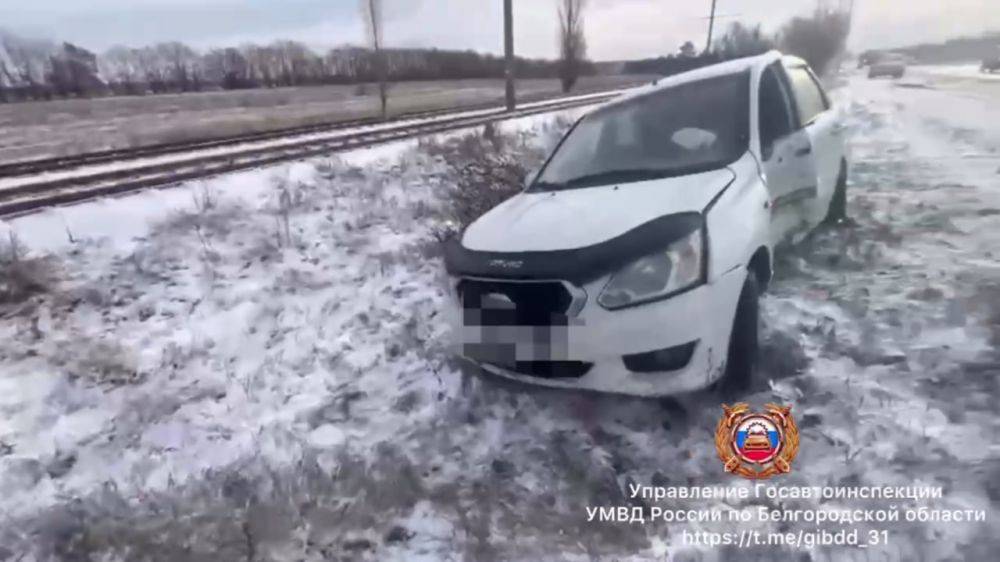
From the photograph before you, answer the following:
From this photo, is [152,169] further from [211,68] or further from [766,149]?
[766,149]

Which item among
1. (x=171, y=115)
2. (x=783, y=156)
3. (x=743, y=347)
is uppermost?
(x=783, y=156)

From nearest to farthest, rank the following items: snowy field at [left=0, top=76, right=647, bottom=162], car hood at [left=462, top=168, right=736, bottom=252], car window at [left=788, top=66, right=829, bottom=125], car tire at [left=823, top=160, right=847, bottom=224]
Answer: car hood at [left=462, top=168, right=736, bottom=252] < car window at [left=788, top=66, right=829, bottom=125] < car tire at [left=823, top=160, right=847, bottom=224] < snowy field at [left=0, top=76, right=647, bottom=162]

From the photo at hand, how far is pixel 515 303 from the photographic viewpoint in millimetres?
3102

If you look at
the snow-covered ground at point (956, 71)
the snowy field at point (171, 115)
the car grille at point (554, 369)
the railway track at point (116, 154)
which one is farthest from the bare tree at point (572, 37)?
the railway track at point (116, 154)

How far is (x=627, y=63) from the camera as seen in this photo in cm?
486

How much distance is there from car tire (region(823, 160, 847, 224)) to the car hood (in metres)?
2.44

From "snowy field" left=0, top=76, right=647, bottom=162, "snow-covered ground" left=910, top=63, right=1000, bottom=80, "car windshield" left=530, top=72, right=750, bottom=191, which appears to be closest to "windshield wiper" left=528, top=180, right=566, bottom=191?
"car windshield" left=530, top=72, right=750, bottom=191

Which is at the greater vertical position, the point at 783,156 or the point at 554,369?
the point at 783,156

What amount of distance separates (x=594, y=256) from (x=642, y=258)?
0.21 m

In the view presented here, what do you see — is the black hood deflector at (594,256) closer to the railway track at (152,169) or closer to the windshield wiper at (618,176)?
Answer: the windshield wiper at (618,176)

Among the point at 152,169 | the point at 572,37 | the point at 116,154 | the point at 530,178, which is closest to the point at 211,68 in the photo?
the point at 152,169

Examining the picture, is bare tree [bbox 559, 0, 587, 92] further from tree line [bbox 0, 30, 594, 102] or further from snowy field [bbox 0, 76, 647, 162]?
snowy field [bbox 0, 76, 647, 162]

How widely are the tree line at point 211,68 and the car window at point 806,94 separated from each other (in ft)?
5.51

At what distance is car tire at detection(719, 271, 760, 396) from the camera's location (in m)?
3.25
